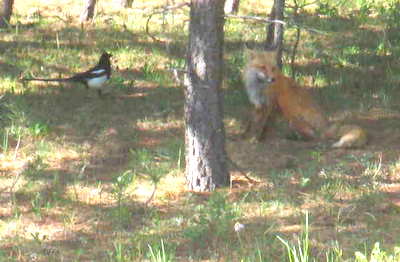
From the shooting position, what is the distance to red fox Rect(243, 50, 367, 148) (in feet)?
31.0

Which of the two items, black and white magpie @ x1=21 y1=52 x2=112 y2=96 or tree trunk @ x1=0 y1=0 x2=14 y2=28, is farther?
tree trunk @ x1=0 y1=0 x2=14 y2=28

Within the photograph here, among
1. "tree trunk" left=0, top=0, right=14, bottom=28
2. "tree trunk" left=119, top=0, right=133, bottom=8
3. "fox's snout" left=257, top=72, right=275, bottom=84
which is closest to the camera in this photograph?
"fox's snout" left=257, top=72, right=275, bottom=84

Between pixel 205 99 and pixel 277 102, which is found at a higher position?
pixel 205 99

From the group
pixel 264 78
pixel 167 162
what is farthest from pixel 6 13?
pixel 167 162

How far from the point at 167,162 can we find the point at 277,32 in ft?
11.2

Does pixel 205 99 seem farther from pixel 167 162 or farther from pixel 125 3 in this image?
pixel 125 3

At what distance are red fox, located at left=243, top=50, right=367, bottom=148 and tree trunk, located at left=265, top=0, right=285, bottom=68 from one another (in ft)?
2.95

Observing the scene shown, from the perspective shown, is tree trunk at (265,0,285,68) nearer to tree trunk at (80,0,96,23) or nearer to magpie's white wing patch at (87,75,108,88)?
magpie's white wing patch at (87,75,108,88)

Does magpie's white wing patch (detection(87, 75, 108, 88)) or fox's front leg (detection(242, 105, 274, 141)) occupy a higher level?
magpie's white wing patch (detection(87, 75, 108, 88))

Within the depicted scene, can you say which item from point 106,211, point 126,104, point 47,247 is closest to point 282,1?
point 126,104

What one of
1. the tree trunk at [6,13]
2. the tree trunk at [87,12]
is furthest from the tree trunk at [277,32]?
the tree trunk at [6,13]

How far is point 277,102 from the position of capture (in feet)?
31.4

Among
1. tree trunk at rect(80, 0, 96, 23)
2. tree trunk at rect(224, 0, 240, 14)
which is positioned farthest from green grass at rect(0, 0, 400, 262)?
tree trunk at rect(224, 0, 240, 14)

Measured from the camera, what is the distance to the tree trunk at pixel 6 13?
14.4 m
